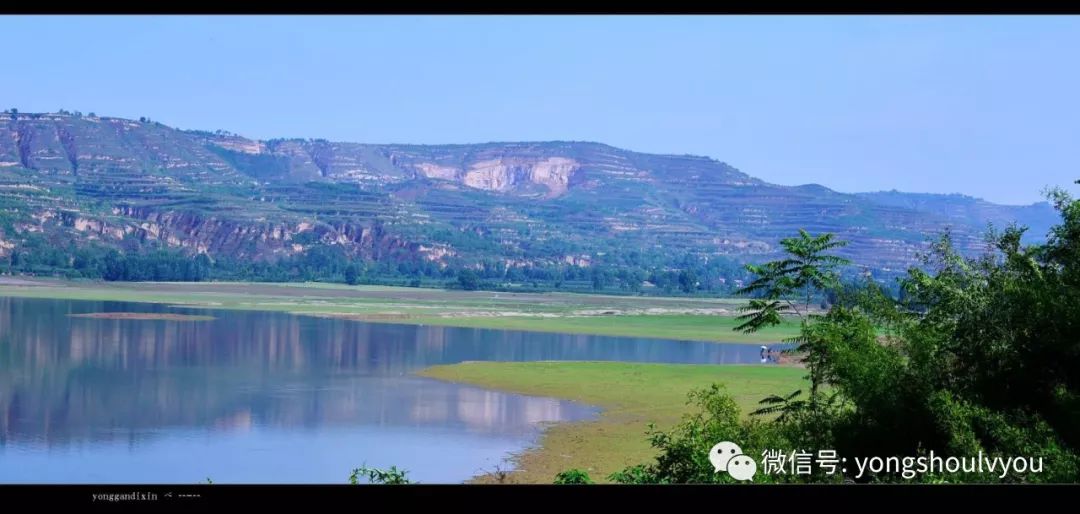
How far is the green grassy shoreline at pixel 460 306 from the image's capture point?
49.2 m

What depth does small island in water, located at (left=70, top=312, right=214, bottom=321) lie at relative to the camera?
45250 mm

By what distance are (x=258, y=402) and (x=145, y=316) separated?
83.6 feet

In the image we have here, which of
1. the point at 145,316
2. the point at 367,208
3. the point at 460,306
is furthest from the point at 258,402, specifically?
the point at 367,208

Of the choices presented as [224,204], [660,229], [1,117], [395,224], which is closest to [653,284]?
[660,229]

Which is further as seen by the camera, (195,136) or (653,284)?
(195,136)

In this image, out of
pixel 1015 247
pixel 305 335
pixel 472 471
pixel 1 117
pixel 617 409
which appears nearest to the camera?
pixel 1015 247

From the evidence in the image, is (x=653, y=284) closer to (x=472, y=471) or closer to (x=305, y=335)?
(x=305, y=335)

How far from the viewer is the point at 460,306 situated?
6469 cm

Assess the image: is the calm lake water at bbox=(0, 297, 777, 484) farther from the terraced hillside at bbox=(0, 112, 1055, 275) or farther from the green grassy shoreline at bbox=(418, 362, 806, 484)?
the terraced hillside at bbox=(0, 112, 1055, 275)

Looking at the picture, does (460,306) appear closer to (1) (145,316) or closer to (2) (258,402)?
(1) (145,316)

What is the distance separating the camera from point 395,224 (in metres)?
128

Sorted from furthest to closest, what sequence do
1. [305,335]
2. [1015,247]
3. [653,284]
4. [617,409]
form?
[653,284]
[305,335]
[617,409]
[1015,247]

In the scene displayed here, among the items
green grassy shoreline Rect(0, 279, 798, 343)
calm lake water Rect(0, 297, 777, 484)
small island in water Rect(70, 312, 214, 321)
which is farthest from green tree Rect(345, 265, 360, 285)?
calm lake water Rect(0, 297, 777, 484)

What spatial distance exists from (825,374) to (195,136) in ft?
570
